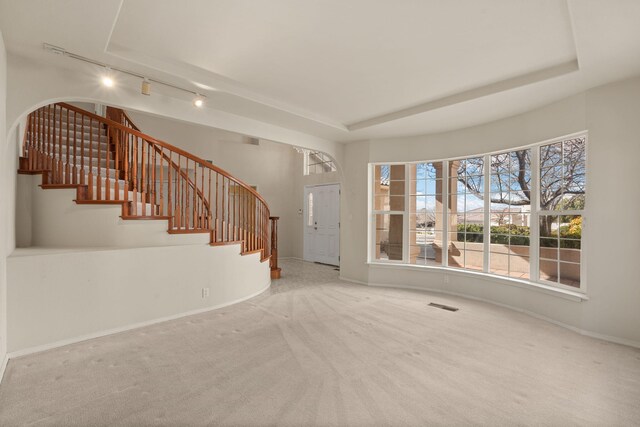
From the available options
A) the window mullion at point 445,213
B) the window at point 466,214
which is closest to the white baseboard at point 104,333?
the window mullion at point 445,213

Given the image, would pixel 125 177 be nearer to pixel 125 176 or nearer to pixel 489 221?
pixel 125 176

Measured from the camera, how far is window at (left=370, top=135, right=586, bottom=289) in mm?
3547

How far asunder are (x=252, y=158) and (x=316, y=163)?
1.67m

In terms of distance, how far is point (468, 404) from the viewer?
1964 mm

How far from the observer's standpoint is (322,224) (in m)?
7.80

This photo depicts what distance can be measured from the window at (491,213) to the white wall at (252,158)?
3648mm

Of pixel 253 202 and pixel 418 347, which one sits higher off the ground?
pixel 253 202

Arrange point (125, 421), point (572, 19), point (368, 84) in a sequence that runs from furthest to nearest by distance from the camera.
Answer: point (368, 84) → point (572, 19) → point (125, 421)

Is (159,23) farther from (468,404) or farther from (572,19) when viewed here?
(468,404)

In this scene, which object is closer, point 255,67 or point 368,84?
point 255,67

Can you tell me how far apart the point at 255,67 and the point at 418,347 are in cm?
299

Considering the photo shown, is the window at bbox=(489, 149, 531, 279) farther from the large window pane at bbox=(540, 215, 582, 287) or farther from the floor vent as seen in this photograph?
the floor vent

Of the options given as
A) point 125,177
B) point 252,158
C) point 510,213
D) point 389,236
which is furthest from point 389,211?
point 252,158

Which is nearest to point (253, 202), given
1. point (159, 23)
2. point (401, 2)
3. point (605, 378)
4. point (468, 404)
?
point (159, 23)
